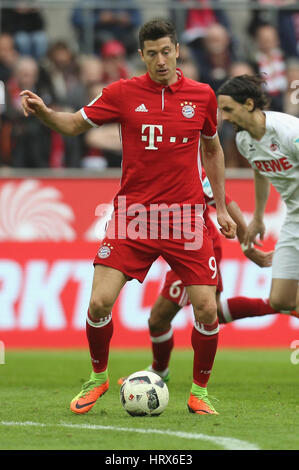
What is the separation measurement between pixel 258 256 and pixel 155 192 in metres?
2.02

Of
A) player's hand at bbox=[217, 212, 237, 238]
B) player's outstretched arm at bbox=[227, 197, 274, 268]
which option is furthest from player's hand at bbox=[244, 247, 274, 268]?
player's hand at bbox=[217, 212, 237, 238]

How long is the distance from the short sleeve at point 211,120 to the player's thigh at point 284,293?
1820 mm

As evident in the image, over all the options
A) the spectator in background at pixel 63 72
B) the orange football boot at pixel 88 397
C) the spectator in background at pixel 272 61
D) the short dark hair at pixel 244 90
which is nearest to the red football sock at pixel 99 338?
the orange football boot at pixel 88 397

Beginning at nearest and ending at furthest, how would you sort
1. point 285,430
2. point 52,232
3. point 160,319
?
point 285,430
point 160,319
point 52,232

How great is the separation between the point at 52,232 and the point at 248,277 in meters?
2.73

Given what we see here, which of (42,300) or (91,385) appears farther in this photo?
(42,300)

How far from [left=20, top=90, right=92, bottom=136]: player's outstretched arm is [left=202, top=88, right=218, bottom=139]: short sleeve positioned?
0.86m

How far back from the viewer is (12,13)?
1373cm

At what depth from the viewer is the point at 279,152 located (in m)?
7.45

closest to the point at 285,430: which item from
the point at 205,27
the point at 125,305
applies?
the point at 125,305

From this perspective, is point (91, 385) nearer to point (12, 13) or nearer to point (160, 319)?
point (160, 319)

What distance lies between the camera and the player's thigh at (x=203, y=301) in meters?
6.19

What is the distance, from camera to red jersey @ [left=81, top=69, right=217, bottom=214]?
20.4ft

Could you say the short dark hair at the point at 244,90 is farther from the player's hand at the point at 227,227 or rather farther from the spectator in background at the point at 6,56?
the spectator in background at the point at 6,56
